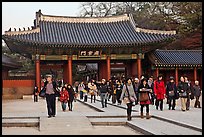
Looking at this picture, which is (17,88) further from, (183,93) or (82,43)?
(183,93)

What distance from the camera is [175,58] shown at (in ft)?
103

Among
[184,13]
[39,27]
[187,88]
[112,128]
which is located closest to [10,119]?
[112,128]

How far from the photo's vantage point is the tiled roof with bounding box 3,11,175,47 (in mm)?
28734

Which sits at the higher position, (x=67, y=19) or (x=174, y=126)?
(x=67, y=19)

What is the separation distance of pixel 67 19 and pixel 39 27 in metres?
3.61

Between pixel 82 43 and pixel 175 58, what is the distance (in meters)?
8.62

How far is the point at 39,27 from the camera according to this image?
102 feet

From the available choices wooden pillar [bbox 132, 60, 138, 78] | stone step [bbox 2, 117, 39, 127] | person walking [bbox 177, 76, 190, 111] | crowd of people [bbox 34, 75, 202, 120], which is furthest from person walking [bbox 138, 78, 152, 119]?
wooden pillar [bbox 132, 60, 138, 78]

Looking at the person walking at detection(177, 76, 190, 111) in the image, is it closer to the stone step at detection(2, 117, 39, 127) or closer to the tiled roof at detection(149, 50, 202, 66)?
the stone step at detection(2, 117, 39, 127)

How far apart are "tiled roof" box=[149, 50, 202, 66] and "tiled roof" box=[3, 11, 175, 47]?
1.94m

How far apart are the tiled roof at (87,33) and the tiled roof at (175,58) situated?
1.94 meters

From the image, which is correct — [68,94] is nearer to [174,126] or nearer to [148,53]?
[174,126]

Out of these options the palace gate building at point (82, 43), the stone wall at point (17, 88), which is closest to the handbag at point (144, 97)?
the palace gate building at point (82, 43)

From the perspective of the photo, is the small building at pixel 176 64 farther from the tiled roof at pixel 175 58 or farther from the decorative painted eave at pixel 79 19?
the decorative painted eave at pixel 79 19
